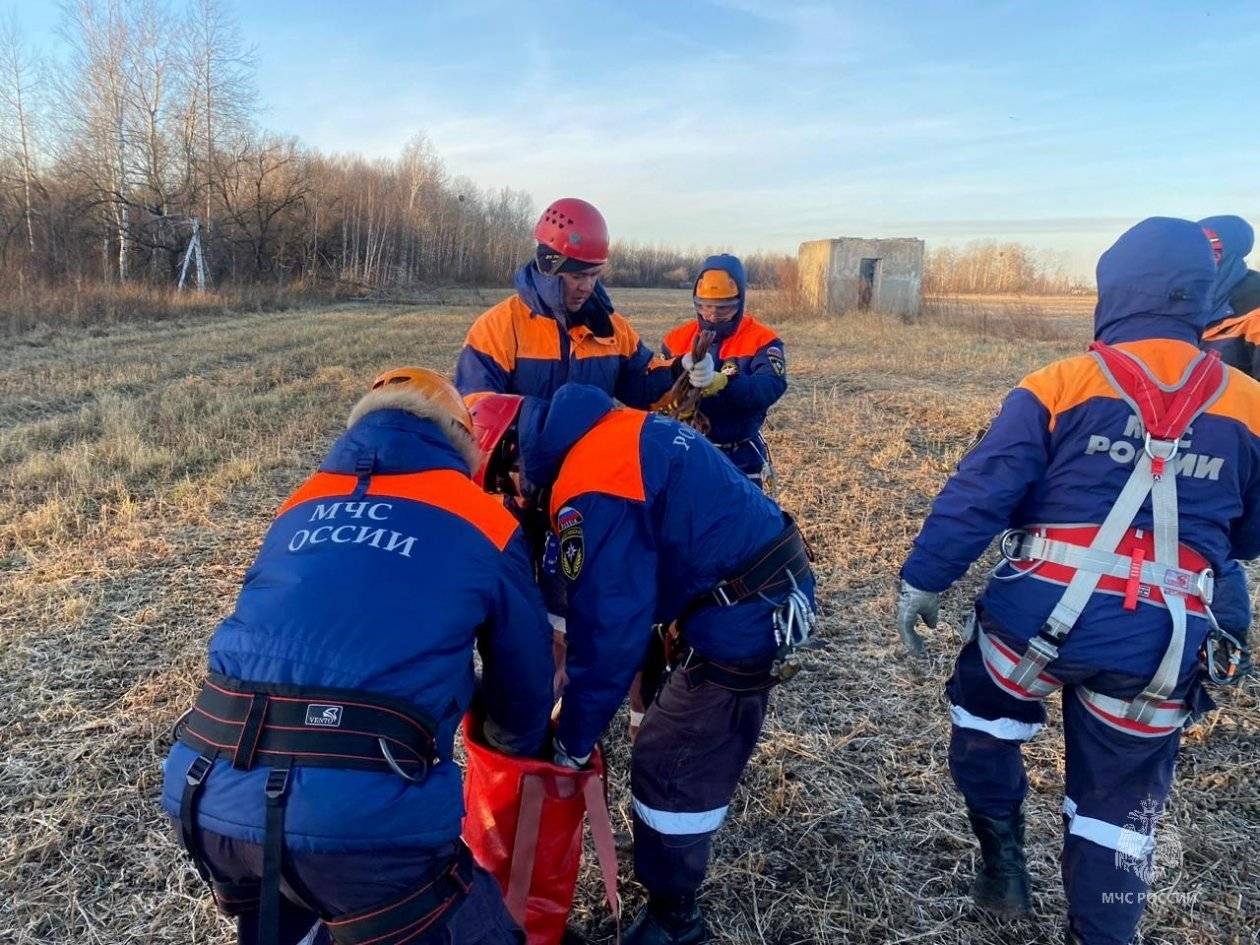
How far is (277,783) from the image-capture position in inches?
62.3

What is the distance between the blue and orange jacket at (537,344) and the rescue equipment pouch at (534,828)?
5.61ft

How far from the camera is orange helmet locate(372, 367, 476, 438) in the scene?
2.06 meters

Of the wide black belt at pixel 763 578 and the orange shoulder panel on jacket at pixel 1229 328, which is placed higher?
the orange shoulder panel on jacket at pixel 1229 328

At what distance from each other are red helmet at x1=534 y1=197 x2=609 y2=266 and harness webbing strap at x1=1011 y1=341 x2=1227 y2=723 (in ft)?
7.27

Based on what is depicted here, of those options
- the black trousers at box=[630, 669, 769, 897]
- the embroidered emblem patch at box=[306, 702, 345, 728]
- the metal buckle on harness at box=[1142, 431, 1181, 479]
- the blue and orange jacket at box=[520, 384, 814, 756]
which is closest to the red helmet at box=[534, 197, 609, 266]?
the blue and orange jacket at box=[520, 384, 814, 756]

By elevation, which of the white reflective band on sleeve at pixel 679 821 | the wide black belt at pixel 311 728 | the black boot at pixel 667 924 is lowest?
the black boot at pixel 667 924

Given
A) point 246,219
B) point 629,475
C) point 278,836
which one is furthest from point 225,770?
point 246,219

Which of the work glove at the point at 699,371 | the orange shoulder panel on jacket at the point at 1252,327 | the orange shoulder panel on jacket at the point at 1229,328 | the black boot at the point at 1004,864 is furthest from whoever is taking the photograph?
the orange shoulder panel on jacket at the point at 1229,328

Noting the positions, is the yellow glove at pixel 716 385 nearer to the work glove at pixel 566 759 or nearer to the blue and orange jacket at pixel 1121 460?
the blue and orange jacket at pixel 1121 460

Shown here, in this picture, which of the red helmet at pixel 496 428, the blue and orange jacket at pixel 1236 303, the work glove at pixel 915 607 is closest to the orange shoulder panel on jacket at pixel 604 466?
the red helmet at pixel 496 428

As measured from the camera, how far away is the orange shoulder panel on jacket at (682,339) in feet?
16.9

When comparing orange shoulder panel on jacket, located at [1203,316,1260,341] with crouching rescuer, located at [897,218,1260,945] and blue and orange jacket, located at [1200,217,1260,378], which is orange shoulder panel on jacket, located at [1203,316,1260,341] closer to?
blue and orange jacket, located at [1200,217,1260,378]

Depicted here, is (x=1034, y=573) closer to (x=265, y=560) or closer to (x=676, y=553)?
(x=676, y=553)

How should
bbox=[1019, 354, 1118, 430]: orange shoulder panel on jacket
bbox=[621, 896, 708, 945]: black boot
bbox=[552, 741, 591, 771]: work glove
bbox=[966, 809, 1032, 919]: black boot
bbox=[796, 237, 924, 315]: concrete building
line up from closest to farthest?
bbox=[1019, 354, 1118, 430]: orange shoulder panel on jacket → bbox=[552, 741, 591, 771]: work glove → bbox=[621, 896, 708, 945]: black boot → bbox=[966, 809, 1032, 919]: black boot → bbox=[796, 237, 924, 315]: concrete building
